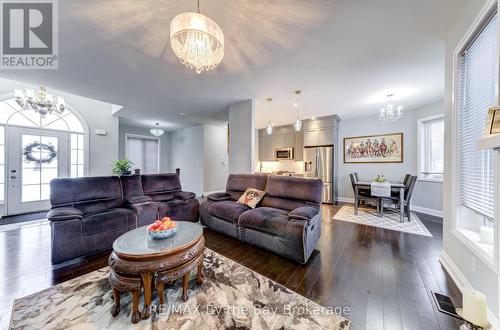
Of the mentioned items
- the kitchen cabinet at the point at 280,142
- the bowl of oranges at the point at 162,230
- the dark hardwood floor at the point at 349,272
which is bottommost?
the dark hardwood floor at the point at 349,272

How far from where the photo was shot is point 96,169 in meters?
5.26

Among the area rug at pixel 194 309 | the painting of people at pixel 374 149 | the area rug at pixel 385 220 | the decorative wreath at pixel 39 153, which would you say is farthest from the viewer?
the painting of people at pixel 374 149

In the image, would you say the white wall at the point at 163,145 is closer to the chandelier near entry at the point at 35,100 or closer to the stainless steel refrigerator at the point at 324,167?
the chandelier near entry at the point at 35,100

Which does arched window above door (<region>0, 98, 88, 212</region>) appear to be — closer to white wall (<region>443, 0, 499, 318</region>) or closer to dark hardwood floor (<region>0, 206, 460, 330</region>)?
dark hardwood floor (<region>0, 206, 460, 330</region>)

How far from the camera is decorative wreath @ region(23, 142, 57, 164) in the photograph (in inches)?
170

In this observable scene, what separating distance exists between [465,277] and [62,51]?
553cm

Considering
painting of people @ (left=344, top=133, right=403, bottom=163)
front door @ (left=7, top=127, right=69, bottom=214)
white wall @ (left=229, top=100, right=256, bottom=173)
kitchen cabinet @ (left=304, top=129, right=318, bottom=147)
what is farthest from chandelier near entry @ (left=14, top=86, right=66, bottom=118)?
painting of people @ (left=344, top=133, right=403, bottom=163)

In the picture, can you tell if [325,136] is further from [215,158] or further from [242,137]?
[215,158]

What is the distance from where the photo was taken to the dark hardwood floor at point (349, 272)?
149 centimetres

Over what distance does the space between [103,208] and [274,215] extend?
2848 mm

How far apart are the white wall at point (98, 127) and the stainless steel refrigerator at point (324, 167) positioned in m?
6.49

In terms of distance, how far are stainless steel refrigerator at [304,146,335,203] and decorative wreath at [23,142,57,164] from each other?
24.7ft

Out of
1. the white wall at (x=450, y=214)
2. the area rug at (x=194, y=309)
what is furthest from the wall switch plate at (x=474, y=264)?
the area rug at (x=194, y=309)

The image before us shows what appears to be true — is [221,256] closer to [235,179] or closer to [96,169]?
[235,179]
